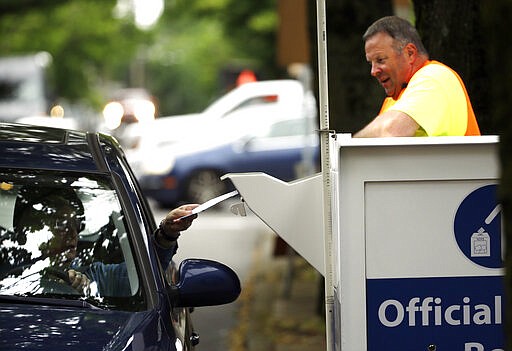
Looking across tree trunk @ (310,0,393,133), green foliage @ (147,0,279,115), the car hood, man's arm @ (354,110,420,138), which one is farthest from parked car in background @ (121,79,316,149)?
the car hood

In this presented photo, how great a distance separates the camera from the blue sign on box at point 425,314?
4.21 meters

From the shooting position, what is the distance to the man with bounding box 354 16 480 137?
4.67 m

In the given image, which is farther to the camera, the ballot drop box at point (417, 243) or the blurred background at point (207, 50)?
the blurred background at point (207, 50)

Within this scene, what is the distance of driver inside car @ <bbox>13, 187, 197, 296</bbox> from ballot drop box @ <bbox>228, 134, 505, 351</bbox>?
902 millimetres

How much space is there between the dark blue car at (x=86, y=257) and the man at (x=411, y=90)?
0.86 metres

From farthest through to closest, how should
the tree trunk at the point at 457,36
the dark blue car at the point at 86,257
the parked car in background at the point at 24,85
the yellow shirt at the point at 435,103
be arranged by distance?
1. the parked car in background at the point at 24,85
2. the tree trunk at the point at 457,36
3. the yellow shirt at the point at 435,103
4. the dark blue car at the point at 86,257

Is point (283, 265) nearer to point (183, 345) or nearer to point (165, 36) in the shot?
point (183, 345)

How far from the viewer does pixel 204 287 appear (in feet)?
15.2

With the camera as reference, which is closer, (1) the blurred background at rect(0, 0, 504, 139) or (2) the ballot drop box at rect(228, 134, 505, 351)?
(2) the ballot drop box at rect(228, 134, 505, 351)

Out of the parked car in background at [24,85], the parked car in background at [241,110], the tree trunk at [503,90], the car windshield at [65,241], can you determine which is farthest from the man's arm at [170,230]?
the parked car in background at [24,85]

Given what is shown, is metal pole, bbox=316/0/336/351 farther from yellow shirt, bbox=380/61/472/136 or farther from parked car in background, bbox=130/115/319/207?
parked car in background, bbox=130/115/319/207

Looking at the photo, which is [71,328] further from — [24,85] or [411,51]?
[24,85]

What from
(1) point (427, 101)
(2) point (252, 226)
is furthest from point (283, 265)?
(1) point (427, 101)

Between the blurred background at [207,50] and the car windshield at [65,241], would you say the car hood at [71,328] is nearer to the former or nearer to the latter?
the car windshield at [65,241]
